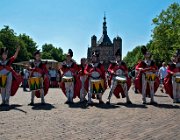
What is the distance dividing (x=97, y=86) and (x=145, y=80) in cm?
186

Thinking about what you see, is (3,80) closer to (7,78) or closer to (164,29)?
(7,78)

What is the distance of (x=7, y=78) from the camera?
12.9m

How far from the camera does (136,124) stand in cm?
880

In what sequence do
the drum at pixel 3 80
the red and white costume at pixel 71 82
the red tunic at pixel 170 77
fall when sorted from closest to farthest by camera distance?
the drum at pixel 3 80 → the red and white costume at pixel 71 82 → the red tunic at pixel 170 77

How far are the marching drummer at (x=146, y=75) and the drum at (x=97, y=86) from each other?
1.40 m

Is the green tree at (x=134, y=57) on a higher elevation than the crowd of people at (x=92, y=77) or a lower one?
higher

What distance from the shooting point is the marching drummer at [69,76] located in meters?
13.6

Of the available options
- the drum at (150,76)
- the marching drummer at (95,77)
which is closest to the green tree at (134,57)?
the drum at (150,76)

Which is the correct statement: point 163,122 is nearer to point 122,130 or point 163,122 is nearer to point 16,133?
point 122,130

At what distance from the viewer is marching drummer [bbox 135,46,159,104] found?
13.2 m

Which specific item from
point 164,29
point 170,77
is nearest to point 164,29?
point 164,29

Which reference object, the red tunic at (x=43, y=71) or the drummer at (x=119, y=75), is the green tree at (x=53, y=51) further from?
the drummer at (x=119, y=75)

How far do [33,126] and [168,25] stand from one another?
159 ft

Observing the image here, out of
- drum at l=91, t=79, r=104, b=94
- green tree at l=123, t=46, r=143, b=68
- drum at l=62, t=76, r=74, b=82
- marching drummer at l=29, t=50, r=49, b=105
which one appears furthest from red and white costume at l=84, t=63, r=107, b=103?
green tree at l=123, t=46, r=143, b=68
